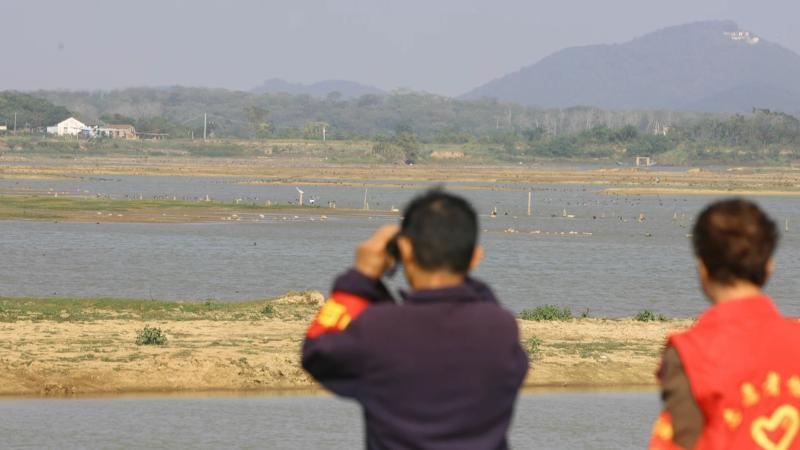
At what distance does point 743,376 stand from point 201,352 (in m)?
18.9

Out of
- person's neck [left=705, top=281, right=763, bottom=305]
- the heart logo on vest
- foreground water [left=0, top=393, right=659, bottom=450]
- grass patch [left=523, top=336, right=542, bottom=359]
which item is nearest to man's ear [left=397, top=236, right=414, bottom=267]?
person's neck [left=705, top=281, right=763, bottom=305]

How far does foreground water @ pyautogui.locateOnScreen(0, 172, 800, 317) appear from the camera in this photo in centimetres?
4000

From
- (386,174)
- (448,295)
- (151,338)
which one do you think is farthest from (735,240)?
(386,174)

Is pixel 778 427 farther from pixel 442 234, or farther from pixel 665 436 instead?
pixel 442 234

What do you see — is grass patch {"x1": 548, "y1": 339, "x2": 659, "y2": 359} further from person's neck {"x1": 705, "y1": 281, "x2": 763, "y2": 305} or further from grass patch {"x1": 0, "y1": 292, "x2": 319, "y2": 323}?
person's neck {"x1": 705, "y1": 281, "x2": 763, "y2": 305}

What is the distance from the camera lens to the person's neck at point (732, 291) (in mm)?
4711

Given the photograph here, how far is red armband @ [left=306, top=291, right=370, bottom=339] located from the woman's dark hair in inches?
43.4

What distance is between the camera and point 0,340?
2308 centimetres

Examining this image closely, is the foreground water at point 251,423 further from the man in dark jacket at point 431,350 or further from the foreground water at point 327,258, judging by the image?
the foreground water at point 327,258

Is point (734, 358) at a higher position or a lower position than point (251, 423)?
higher

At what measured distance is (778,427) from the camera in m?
4.69

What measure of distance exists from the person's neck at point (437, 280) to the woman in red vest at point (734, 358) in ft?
2.29

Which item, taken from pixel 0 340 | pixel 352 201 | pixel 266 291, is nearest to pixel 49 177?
pixel 352 201

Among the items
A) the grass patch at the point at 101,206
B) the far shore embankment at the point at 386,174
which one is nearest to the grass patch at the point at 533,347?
the grass patch at the point at 101,206
